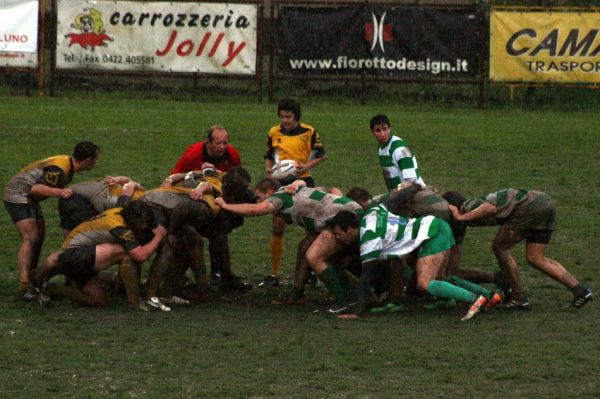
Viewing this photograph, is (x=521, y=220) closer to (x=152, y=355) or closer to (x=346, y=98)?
(x=152, y=355)

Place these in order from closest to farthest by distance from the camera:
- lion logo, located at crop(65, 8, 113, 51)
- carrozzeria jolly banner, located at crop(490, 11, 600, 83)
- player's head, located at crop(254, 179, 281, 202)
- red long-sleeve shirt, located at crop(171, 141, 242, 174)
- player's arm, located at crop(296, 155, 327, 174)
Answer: player's head, located at crop(254, 179, 281, 202) < red long-sleeve shirt, located at crop(171, 141, 242, 174) < player's arm, located at crop(296, 155, 327, 174) < carrozzeria jolly banner, located at crop(490, 11, 600, 83) < lion logo, located at crop(65, 8, 113, 51)

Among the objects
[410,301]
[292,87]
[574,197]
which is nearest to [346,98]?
[292,87]

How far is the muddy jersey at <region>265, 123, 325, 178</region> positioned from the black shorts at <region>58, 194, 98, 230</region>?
2.23 metres

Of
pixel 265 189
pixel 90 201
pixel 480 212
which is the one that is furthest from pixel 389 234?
pixel 90 201

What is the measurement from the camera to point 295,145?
1330 cm

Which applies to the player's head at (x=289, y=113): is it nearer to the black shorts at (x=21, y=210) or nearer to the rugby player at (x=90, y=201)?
the rugby player at (x=90, y=201)

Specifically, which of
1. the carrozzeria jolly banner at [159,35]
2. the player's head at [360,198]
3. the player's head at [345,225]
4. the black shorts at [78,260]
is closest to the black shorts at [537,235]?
the player's head at [360,198]

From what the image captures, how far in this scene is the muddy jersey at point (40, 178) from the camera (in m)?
11.7

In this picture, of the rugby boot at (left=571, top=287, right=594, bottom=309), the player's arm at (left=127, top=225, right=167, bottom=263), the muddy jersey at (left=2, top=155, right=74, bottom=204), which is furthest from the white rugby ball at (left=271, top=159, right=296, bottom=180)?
the rugby boot at (left=571, top=287, right=594, bottom=309)

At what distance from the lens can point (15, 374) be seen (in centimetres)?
909

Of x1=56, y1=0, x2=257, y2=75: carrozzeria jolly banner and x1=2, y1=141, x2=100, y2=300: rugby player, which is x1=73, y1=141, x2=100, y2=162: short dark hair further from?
x1=56, y1=0, x2=257, y2=75: carrozzeria jolly banner

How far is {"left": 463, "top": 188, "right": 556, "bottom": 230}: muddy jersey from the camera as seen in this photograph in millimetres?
11266

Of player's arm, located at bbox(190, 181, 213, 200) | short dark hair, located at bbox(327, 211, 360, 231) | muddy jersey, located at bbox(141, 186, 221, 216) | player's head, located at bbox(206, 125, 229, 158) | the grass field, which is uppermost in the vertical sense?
player's head, located at bbox(206, 125, 229, 158)

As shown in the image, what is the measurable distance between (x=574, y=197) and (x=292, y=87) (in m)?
10.5
